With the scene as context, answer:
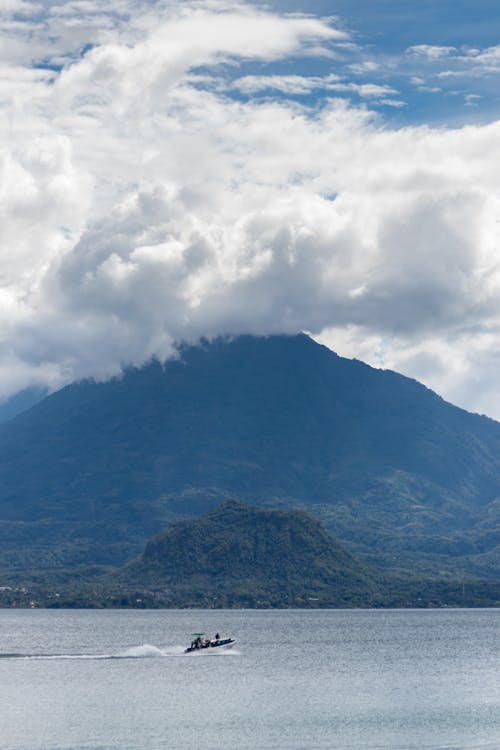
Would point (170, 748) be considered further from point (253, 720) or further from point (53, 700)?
point (53, 700)

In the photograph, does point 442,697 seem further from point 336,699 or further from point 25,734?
Answer: point 25,734

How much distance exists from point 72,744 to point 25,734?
9945mm

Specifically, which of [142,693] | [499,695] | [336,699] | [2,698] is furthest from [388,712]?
[2,698]

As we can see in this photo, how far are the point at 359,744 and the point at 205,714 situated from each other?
34635 mm

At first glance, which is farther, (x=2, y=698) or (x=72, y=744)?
(x=2, y=698)

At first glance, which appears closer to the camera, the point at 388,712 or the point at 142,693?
the point at 388,712

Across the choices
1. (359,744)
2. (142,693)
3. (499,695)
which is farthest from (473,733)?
(142,693)

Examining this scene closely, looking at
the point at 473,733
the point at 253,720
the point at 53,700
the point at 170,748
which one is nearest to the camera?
the point at 170,748

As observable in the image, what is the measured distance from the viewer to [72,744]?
478 feet

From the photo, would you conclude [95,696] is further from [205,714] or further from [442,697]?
[442,697]

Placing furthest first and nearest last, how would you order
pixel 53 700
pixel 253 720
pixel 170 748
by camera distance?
1. pixel 53 700
2. pixel 253 720
3. pixel 170 748

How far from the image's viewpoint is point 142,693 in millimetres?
198750

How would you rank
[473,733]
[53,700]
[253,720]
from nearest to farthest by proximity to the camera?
[473,733], [253,720], [53,700]

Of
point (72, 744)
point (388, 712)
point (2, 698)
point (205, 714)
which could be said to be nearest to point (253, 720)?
point (205, 714)
